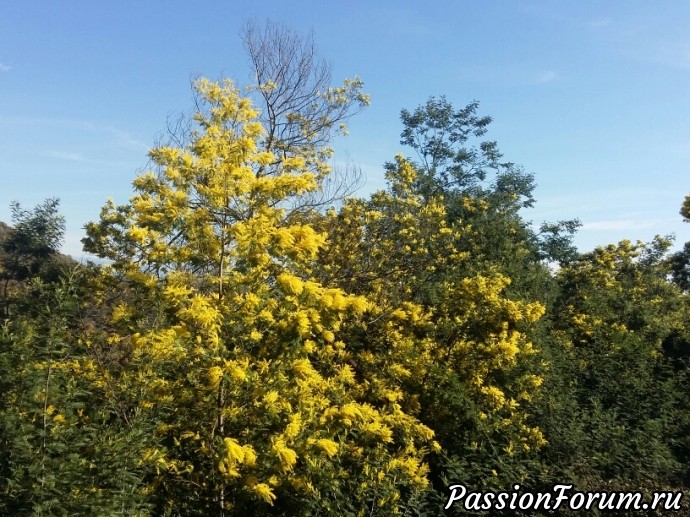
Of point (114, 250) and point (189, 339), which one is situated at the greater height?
point (114, 250)

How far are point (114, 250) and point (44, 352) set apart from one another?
4.34m

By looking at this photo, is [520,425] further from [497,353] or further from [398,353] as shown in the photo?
[398,353]

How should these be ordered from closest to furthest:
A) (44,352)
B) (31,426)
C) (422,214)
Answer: (31,426) < (44,352) < (422,214)

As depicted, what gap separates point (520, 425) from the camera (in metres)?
7.14

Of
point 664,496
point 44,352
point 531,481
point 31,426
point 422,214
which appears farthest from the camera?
point 422,214

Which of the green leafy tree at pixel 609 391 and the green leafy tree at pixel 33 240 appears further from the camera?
the green leafy tree at pixel 33 240

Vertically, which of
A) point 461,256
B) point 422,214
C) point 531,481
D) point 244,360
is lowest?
point 531,481

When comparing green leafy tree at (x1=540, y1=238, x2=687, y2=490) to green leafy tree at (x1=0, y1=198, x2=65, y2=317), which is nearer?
green leafy tree at (x1=540, y1=238, x2=687, y2=490)

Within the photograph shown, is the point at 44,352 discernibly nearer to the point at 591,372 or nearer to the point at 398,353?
the point at 398,353

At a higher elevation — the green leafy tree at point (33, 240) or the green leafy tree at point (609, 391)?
the green leafy tree at point (33, 240)

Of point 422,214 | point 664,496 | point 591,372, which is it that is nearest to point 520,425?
point 664,496

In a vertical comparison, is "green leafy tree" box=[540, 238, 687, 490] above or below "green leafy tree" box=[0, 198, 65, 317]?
below

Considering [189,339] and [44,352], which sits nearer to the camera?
[44,352]

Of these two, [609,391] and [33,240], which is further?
[33,240]
